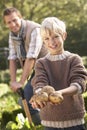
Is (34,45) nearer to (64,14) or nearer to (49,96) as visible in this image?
(49,96)

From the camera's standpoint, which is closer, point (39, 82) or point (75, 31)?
point (39, 82)

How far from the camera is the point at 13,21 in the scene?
5383 mm

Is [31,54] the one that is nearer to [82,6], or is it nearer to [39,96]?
[39,96]

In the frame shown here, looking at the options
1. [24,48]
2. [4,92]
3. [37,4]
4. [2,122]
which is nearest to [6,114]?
[2,122]

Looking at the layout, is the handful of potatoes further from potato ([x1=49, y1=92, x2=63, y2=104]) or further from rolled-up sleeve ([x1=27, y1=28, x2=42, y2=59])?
rolled-up sleeve ([x1=27, y1=28, x2=42, y2=59])

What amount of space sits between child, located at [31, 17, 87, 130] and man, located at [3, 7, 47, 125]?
67.2 inches

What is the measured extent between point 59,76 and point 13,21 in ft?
6.48

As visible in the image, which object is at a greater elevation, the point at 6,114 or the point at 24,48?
the point at 24,48

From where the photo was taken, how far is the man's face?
538cm

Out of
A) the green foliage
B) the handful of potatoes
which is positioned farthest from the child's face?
the green foliage

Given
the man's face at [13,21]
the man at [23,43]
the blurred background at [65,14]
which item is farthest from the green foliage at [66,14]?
the man's face at [13,21]

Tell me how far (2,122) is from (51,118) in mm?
5081

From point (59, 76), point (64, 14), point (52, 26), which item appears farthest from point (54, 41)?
point (64, 14)

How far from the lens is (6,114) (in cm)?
839
